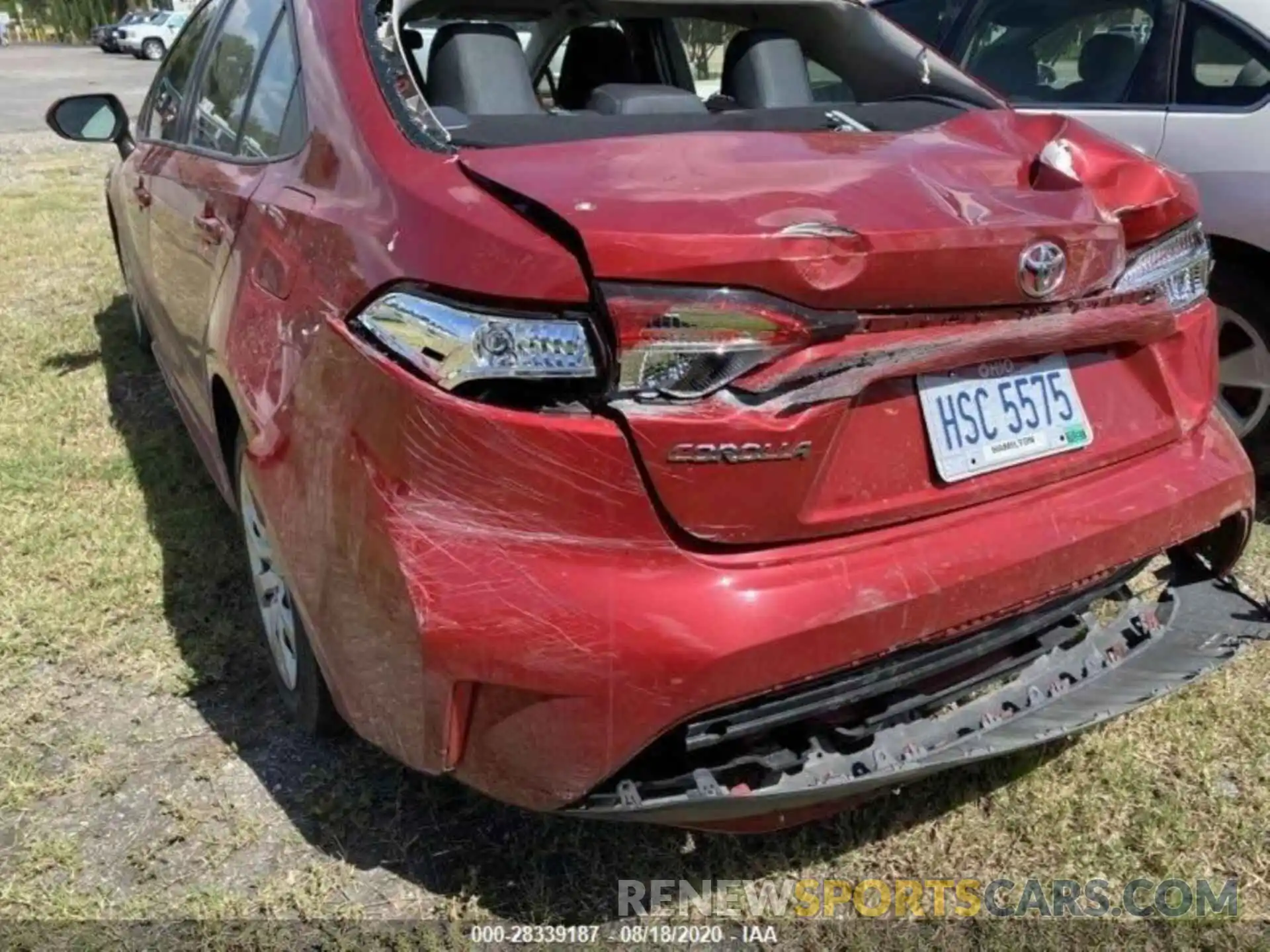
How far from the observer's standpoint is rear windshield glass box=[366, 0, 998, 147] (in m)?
2.22

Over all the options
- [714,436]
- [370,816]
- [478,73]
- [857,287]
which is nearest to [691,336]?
[714,436]

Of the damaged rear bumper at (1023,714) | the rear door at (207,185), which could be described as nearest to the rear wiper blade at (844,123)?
the damaged rear bumper at (1023,714)

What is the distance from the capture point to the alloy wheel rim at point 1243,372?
3.53m

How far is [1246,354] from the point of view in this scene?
3.56m

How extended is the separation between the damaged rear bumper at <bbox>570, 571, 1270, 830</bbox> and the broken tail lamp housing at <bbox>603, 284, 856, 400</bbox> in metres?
0.61

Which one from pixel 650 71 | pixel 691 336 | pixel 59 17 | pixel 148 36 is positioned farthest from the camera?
pixel 59 17

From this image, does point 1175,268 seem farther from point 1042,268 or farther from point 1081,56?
point 1081,56

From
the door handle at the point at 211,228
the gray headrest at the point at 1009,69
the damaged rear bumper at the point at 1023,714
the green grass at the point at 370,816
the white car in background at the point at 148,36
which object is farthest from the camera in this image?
the white car in background at the point at 148,36

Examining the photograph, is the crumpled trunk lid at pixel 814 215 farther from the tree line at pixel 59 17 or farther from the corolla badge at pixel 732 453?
the tree line at pixel 59 17

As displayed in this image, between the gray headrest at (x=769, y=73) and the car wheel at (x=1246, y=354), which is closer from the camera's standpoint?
the gray headrest at (x=769, y=73)

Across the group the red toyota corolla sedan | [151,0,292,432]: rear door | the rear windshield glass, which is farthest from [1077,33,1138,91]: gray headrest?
[151,0,292,432]: rear door

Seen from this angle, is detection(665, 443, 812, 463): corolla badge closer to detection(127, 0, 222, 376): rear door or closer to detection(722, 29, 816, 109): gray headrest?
detection(722, 29, 816, 109): gray headrest

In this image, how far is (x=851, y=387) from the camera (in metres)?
1.68

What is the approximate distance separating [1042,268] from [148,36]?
4440 cm
